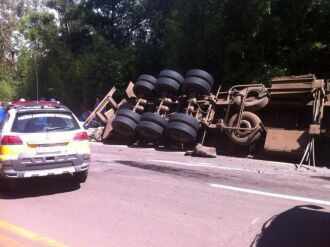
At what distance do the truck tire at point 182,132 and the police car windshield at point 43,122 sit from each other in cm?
520

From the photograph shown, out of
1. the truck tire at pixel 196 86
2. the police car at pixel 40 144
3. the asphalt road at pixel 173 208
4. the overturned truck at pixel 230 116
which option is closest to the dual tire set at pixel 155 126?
the overturned truck at pixel 230 116

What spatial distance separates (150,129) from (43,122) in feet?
20.0

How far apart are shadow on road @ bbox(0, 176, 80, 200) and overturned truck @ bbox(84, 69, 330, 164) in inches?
200

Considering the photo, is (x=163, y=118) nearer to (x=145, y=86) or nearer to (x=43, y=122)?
(x=145, y=86)

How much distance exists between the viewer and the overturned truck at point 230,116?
10.7 m

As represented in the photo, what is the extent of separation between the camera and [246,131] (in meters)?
11.7

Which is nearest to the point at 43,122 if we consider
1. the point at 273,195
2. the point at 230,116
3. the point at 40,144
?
the point at 40,144

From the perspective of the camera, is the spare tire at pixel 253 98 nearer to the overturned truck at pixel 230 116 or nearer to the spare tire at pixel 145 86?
the overturned truck at pixel 230 116

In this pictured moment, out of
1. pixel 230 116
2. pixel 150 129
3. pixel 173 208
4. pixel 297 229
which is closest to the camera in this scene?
pixel 297 229

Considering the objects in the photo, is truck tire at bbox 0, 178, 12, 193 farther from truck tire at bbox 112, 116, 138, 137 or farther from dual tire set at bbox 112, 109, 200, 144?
→ truck tire at bbox 112, 116, 138, 137

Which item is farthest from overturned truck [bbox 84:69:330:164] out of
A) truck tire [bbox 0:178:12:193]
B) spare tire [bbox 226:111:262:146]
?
truck tire [bbox 0:178:12:193]

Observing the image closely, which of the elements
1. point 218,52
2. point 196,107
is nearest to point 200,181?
point 196,107

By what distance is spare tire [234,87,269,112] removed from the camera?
1198 cm

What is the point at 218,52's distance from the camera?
18031 mm
